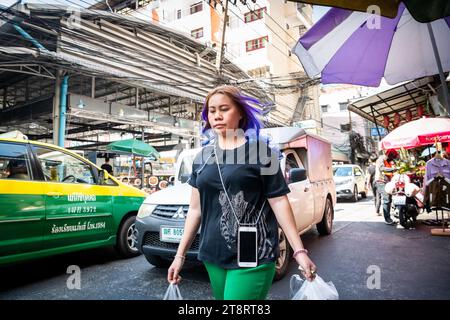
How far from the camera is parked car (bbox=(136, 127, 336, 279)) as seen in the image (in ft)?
11.9

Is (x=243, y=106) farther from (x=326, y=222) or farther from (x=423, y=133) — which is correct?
(x=423, y=133)

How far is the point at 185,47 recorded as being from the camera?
41.5 ft

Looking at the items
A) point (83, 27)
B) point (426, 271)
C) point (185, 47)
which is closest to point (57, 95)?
point (83, 27)

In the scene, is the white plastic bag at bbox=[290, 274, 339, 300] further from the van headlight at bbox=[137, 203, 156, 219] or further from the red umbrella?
the red umbrella

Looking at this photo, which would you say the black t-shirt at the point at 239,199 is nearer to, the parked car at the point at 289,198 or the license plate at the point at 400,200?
the parked car at the point at 289,198

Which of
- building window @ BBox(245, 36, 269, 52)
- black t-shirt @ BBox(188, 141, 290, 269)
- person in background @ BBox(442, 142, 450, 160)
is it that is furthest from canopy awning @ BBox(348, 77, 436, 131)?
building window @ BBox(245, 36, 269, 52)

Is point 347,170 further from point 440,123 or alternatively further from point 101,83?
point 101,83

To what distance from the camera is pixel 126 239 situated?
4.85m

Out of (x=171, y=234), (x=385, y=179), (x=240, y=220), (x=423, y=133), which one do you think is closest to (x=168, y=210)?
(x=171, y=234)

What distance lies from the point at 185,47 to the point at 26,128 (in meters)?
7.43

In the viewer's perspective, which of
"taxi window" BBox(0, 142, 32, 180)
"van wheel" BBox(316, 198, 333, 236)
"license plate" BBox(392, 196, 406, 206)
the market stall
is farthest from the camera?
"license plate" BBox(392, 196, 406, 206)

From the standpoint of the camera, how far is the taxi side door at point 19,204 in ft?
10.9

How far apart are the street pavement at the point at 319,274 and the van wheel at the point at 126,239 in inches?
5.9

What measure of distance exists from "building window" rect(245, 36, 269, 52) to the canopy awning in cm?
1173
